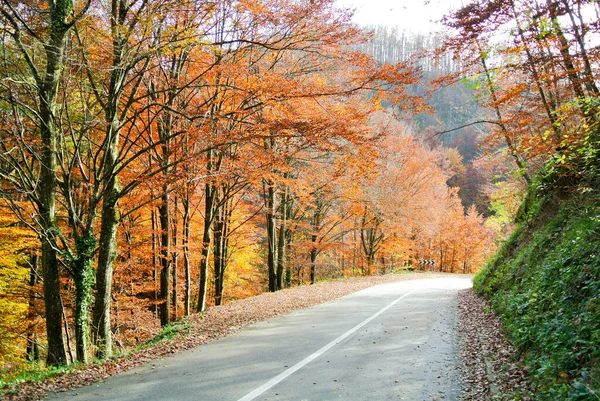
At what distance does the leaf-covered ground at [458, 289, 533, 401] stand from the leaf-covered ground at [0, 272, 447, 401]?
527 centimetres

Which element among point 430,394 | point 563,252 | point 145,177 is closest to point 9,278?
point 145,177

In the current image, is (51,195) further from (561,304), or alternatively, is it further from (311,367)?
(561,304)

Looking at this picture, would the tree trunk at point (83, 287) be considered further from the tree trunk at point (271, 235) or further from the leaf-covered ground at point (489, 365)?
the tree trunk at point (271, 235)

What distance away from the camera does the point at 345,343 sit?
826 centimetres

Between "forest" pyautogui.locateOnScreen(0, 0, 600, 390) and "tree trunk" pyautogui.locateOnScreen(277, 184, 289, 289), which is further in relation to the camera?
"tree trunk" pyautogui.locateOnScreen(277, 184, 289, 289)

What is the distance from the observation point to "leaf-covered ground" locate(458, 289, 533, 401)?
524 centimetres

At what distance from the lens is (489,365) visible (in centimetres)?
647

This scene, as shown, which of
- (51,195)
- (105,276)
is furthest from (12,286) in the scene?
(51,195)

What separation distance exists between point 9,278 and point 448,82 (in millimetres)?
15957

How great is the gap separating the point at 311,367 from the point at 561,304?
4026 millimetres

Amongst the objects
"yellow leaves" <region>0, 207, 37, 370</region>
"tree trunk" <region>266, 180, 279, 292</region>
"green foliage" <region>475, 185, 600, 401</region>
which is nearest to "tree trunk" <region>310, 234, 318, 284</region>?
"tree trunk" <region>266, 180, 279, 292</region>

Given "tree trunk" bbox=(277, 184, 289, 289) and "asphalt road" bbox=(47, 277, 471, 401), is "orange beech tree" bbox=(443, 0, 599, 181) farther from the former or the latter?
"tree trunk" bbox=(277, 184, 289, 289)

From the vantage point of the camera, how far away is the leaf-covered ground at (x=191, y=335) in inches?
240

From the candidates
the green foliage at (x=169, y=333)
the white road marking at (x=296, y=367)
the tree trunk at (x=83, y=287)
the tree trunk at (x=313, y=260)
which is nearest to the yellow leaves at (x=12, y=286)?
the tree trunk at (x=83, y=287)
